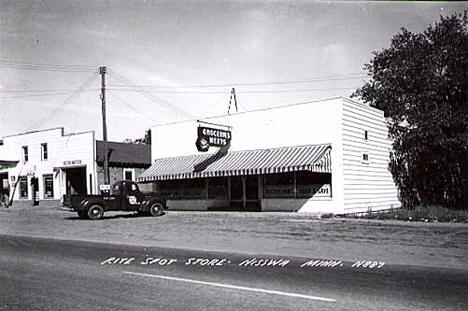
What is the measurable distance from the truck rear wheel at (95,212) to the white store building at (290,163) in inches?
188

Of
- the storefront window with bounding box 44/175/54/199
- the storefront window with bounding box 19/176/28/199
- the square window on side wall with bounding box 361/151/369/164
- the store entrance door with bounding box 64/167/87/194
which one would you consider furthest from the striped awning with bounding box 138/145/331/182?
the storefront window with bounding box 19/176/28/199

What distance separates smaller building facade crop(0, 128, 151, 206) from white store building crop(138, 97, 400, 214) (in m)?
9.00

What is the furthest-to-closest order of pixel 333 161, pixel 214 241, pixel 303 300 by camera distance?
pixel 333 161 → pixel 214 241 → pixel 303 300

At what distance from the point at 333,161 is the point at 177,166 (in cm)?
922

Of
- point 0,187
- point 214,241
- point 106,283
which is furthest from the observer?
point 0,187

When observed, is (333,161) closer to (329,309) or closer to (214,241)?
(214,241)

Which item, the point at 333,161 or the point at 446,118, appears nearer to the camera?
the point at 333,161

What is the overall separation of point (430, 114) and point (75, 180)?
26.3 metres

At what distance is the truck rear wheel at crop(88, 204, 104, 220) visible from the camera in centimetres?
2134

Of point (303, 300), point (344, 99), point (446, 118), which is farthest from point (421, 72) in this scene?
point (303, 300)

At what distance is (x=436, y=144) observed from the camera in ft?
75.7

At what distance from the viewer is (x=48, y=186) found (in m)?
36.5

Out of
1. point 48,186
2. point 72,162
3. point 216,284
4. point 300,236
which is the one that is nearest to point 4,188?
point 48,186

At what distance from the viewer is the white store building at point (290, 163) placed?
20.8 metres
